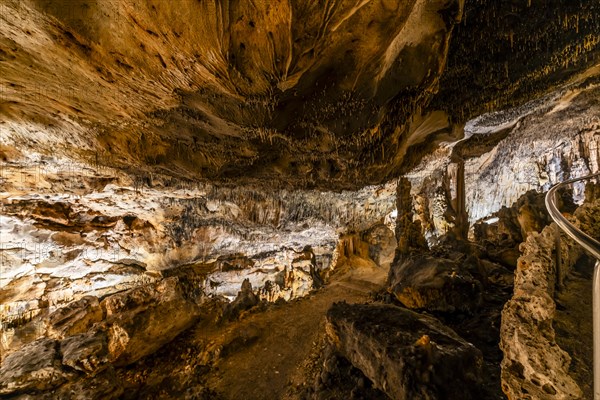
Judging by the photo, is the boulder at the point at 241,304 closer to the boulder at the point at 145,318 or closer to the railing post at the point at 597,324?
the boulder at the point at 145,318

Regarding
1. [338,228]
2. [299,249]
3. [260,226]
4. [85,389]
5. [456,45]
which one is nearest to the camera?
Answer: [85,389]

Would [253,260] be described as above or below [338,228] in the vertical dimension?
below

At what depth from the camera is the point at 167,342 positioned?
5.32 metres

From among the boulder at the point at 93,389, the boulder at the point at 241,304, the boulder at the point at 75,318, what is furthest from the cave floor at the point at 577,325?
the boulder at the point at 75,318

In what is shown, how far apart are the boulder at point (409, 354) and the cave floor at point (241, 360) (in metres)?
1.39

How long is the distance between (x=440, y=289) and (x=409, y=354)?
7.84 ft

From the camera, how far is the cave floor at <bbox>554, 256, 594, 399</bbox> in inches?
58.6

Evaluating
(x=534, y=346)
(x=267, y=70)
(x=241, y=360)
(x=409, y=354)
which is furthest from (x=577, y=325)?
(x=241, y=360)

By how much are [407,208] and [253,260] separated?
1020 centimetres

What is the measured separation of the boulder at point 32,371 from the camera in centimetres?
327

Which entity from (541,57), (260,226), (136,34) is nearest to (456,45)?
(541,57)

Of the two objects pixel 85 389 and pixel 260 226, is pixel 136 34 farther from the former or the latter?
pixel 260 226

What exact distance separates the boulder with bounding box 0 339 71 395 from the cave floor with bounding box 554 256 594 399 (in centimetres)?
563

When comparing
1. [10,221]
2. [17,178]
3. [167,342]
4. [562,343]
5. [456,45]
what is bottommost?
[167,342]
